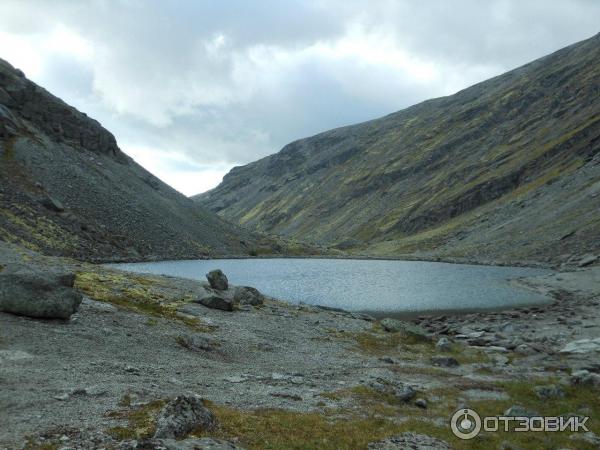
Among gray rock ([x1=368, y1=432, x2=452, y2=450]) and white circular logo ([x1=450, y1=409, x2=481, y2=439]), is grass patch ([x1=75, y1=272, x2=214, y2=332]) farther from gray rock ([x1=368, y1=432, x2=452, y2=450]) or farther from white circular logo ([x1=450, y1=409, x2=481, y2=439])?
gray rock ([x1=368, y1=432, x2=452, y2=450])

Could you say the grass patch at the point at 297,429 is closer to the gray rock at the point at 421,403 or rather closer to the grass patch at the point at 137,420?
the grass patch at the point at 137,420

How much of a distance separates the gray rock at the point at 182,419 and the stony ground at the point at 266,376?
0.47 m

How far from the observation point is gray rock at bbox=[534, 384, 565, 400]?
24031mm

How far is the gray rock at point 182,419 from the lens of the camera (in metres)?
14.8

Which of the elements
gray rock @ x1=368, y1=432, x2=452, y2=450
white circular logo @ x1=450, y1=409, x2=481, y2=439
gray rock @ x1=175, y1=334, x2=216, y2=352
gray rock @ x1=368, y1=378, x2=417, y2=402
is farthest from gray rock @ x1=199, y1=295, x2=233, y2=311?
gray rock @ x1=368, y1=432, x2=452, y2=450

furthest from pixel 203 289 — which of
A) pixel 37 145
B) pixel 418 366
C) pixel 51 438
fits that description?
pixel 37 145

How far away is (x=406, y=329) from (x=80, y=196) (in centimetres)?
9490

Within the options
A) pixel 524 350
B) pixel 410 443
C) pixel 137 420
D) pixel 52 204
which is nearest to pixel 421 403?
pixel 410 443

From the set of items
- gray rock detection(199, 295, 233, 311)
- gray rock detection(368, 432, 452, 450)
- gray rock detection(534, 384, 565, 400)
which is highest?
gray rock detection(199, 295, 233, 311)

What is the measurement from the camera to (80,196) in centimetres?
11419

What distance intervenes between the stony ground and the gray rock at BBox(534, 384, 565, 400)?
5 centimetres

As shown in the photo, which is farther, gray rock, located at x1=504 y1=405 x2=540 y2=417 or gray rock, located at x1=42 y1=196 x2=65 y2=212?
gray rock, located at x1=42 y1=196 x2=65 y2=212

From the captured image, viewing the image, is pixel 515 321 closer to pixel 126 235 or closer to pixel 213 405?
pixel 213 405

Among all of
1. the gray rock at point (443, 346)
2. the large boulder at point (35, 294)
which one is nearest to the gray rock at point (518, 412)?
the gray rock at point (443, 346)
